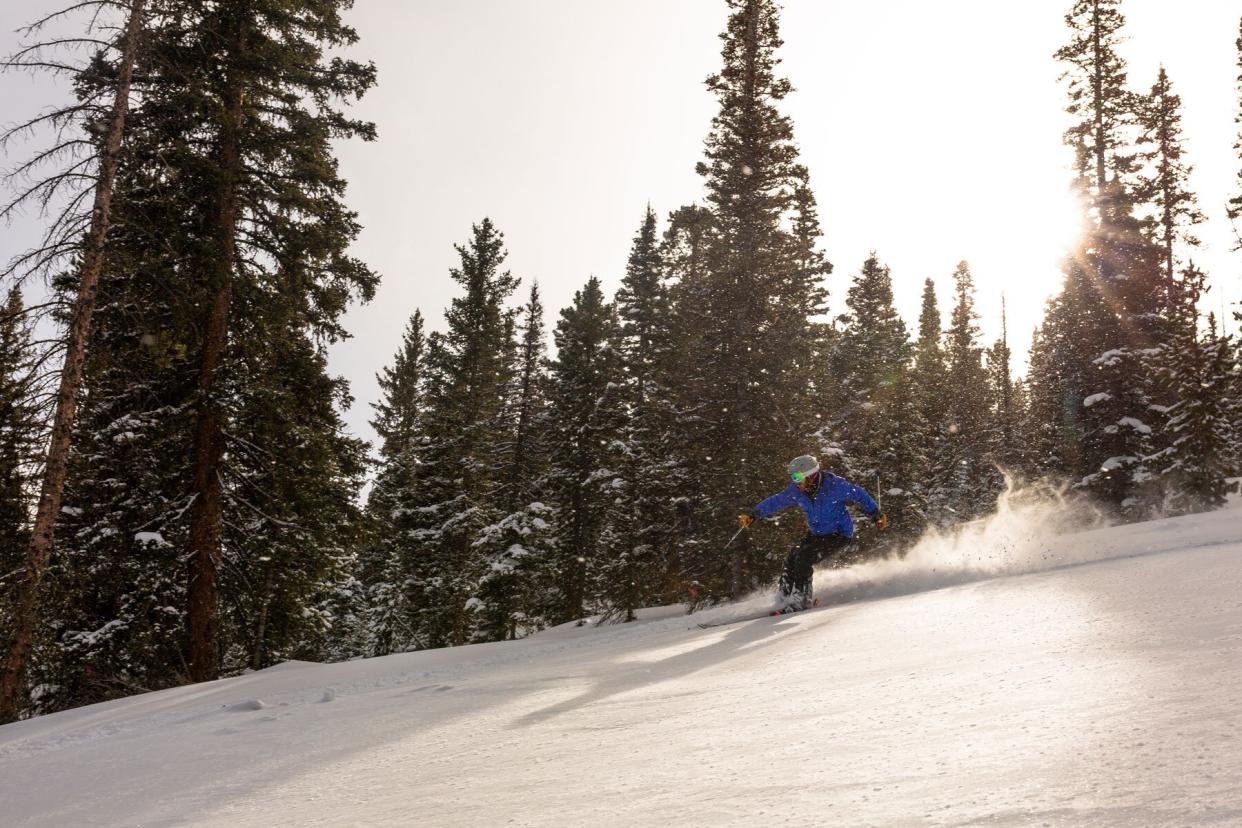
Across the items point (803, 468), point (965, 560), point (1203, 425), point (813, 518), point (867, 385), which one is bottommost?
point (965, 560)

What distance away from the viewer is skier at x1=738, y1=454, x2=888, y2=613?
1088 cm

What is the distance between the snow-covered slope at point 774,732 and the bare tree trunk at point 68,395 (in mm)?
4159

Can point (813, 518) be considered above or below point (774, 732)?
above

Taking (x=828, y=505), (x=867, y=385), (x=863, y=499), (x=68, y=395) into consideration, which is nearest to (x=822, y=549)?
(x=828, y=505)

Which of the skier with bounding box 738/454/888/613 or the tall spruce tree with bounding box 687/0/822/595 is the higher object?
the tall spruce tree with bounding box 687/0/822/595

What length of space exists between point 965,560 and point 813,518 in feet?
7.52

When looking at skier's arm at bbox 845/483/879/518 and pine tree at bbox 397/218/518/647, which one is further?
pine tree at bbox 397/218/518/647

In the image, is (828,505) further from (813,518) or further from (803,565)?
(803,565)

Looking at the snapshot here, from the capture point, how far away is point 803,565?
1088cm

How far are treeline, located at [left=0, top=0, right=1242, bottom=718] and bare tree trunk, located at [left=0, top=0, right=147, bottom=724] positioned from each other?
6cm

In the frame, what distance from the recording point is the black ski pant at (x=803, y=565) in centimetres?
1088

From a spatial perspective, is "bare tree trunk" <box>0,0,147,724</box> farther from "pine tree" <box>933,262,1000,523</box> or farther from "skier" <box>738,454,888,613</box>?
"pine tree" <box>933,262,1000,523</box>

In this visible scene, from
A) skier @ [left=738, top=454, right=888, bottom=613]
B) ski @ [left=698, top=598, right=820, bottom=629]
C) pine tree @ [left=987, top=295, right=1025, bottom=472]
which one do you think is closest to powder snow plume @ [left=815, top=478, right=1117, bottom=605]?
skier @ [left=738, top=454, right=888, bottom=613]

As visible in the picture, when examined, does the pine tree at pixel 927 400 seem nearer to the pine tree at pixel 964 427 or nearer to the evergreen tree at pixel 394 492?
the pine tree at pixel 964 427
